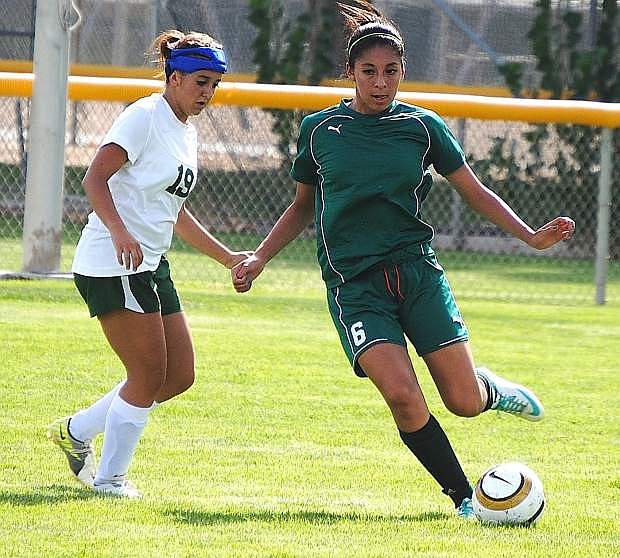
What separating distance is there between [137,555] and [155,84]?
8618 millimetres

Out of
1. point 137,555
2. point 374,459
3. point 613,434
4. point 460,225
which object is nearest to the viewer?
point 137,555

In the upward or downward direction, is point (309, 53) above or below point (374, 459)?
below

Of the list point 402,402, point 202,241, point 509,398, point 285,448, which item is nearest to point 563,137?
point 285,448

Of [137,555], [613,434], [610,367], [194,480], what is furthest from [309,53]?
[137,555]

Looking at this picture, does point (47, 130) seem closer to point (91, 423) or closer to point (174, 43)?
point (91, 423)

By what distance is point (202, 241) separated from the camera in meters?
6.24

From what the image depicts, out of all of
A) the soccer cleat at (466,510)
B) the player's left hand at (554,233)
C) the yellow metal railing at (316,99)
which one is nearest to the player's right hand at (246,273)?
the player's left hand at (554,233)

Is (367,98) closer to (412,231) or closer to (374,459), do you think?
(412,231)

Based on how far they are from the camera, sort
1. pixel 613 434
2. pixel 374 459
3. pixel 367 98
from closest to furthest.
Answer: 1. pixel 367 98
2. pixel 374 459
3. pixel 613 434

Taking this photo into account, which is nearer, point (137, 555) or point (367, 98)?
point (137, 555)

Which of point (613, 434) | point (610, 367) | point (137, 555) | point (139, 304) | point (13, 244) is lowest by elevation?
point (13, 244)

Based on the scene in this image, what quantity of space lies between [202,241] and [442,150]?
1.12m

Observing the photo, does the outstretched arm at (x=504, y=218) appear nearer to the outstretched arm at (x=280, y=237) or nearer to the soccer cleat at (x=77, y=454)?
the outstretched arm at (x=280, y=237)

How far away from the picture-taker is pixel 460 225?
57.6 feet
